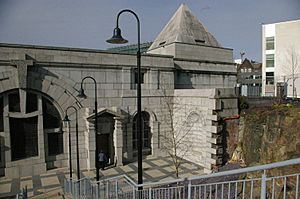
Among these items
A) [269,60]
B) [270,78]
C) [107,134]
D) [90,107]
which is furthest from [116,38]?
[269,60]

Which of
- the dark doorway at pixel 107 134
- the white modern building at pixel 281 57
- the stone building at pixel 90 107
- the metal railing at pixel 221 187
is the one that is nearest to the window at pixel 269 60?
the white modern building at pixel 281 57

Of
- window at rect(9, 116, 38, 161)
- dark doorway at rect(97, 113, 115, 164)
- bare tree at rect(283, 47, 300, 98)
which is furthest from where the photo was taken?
bare tree at rect(283, 47, 300, 98)

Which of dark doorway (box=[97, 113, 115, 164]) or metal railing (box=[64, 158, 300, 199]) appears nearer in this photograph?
metal railing (box=[64, 158, 300, 199])

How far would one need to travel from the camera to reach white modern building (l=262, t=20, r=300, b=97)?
35938 mm

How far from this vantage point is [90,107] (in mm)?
17969

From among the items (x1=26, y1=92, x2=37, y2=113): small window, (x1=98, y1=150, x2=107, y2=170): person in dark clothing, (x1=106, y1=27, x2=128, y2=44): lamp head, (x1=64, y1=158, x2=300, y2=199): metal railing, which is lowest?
(x1=98, y1=150, x2=107, y2=170): person in dark clothing

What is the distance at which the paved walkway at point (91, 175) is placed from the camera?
46.2 ft

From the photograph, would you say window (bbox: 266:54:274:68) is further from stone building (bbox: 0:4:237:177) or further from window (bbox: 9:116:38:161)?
window (bbox: 9:116:38:161)

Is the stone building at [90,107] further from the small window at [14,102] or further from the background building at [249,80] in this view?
the background building at [249,80]

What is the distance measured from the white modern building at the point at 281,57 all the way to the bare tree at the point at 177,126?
22.7 metres

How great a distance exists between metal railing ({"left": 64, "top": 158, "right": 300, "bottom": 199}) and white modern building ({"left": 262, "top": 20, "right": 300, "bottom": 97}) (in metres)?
31.9

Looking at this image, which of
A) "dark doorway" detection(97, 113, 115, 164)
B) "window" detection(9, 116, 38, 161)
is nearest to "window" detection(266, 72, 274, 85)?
"dark doorway" detection(97, 113, 115, 164)

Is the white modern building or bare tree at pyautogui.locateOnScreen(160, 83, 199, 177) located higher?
the white modern building

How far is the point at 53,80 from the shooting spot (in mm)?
16750
